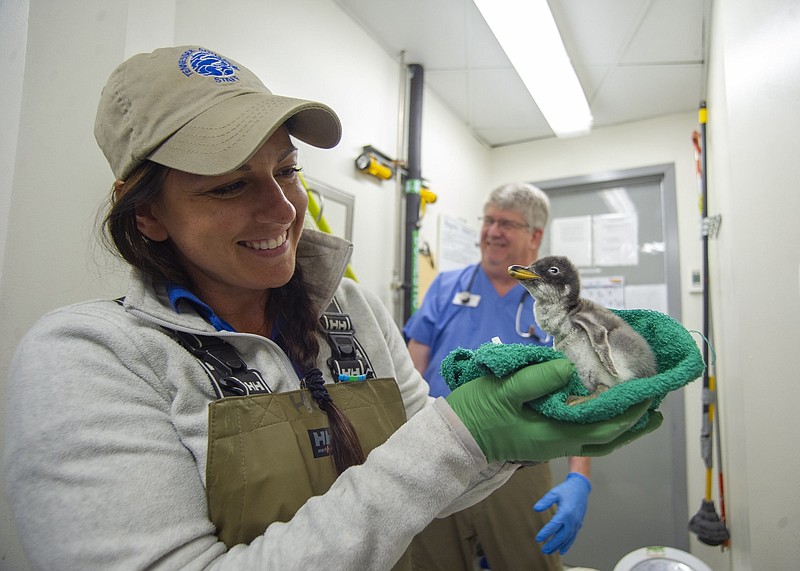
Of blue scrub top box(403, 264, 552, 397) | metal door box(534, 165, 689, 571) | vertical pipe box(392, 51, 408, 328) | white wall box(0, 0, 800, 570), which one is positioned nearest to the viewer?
blue scrub top box(403, 264, 552, 397)

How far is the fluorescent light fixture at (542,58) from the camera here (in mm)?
1326

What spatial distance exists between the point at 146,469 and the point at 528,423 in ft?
1.57

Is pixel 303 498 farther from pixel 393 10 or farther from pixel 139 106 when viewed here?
pixel 393 10

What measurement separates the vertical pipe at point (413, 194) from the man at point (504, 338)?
66cm

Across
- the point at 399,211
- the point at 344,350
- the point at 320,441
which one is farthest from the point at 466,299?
the point at 399,211

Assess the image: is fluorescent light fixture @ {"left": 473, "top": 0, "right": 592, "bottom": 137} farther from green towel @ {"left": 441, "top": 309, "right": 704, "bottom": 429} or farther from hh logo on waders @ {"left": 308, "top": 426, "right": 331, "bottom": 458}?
hh logo on waders @ {"left": 308, "top": 426, "right": 331, "bottom": 458}

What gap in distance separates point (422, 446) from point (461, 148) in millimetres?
1503

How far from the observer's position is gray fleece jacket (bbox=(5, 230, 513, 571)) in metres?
0.47

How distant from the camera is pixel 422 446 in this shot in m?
0.54

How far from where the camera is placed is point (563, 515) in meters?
0.77

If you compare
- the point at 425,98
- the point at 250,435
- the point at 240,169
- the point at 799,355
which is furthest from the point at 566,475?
the point at 425,98

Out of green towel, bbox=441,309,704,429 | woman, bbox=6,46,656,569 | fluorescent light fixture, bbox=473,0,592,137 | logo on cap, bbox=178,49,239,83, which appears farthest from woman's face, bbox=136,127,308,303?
fluorescent light fixture, bbox=473,0,592,137

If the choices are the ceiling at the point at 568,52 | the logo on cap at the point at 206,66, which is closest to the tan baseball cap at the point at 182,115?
the logo on cap at the point at 206,66

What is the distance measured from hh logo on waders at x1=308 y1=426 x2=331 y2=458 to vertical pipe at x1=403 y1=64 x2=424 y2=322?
1087 millimetres
